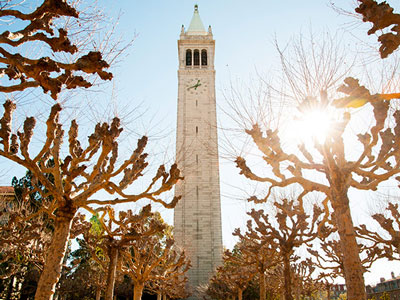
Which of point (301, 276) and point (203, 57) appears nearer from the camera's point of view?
point (301, 276)

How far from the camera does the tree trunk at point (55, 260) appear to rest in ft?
19.7

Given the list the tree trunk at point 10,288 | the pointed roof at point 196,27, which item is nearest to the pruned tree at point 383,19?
the tree trunk at point 10,288

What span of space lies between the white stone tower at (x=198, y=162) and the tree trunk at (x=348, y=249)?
21.3m

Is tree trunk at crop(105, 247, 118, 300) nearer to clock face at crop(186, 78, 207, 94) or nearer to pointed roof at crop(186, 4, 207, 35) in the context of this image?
clock face at crop(186, 78, 207, 94)

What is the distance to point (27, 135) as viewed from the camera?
702 centimetres

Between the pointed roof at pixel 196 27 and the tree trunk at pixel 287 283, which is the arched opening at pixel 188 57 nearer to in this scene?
the pointed roof at pixel 196 27

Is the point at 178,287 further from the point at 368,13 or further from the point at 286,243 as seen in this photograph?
the point at 368,13

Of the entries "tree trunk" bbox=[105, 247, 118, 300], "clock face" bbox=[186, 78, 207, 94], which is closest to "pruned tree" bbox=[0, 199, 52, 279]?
"tree trunk" bbox=[105, 247, 118, 300]

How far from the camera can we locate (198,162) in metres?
35.8

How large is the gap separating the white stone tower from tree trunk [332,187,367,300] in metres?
21.3

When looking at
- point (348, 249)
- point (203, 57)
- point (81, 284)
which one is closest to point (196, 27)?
point (203, 57)

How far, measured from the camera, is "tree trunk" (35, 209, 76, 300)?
5.99 m

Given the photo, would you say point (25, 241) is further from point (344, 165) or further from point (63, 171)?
point (344, 165)

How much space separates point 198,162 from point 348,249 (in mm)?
30129
